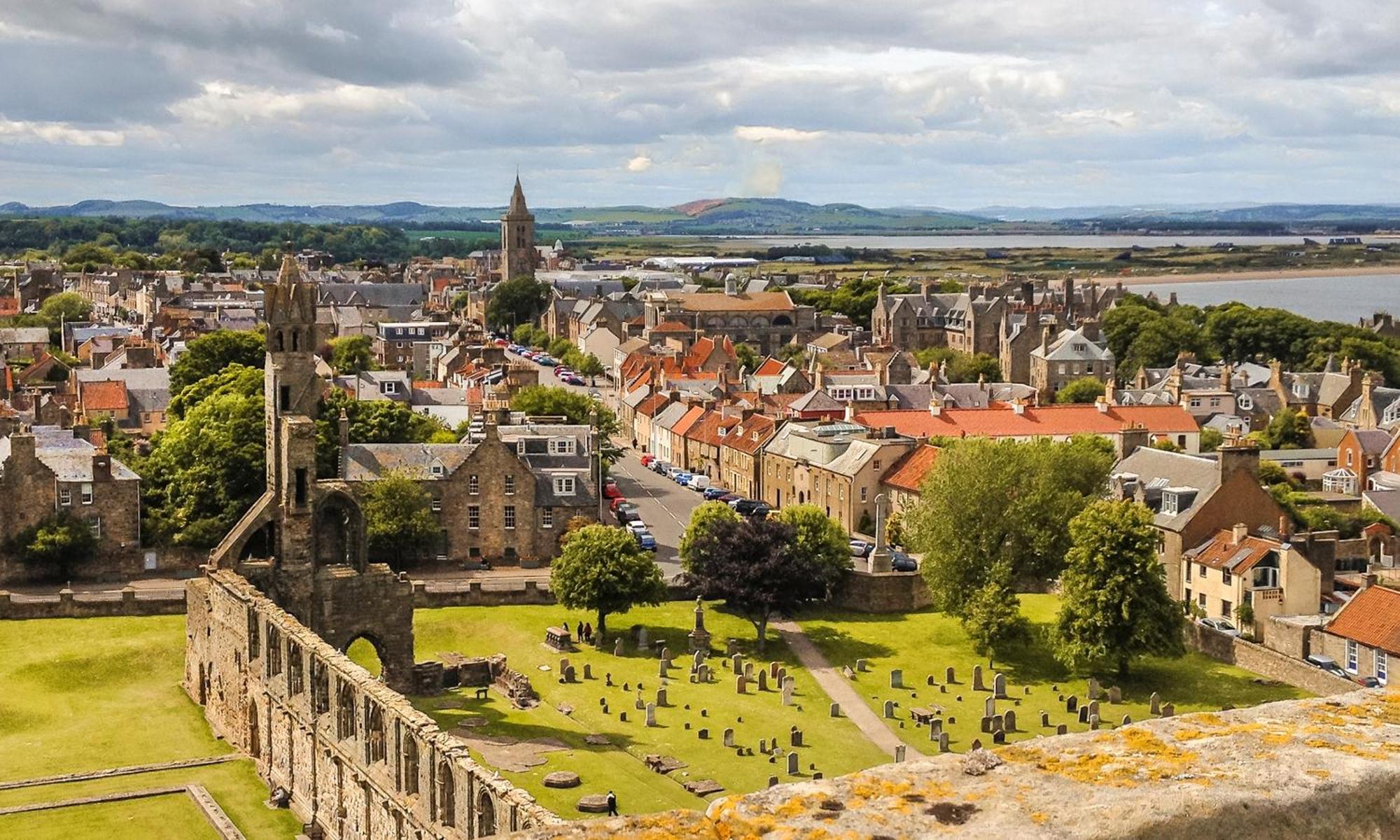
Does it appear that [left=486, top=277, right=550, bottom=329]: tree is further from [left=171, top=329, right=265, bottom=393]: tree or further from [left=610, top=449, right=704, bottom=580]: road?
[left=171, top=329, right=265, bottom=393]: tree

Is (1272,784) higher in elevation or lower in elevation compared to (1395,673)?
higher

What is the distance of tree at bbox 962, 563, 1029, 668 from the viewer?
4997 cm

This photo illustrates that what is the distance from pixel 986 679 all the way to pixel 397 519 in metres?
24.4

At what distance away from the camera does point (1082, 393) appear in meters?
104

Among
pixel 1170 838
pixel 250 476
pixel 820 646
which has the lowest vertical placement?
pixel 820 646

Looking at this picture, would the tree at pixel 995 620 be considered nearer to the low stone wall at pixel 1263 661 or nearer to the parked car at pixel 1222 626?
the low stone wall at pixel 1263 661

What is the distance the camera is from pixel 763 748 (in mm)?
39750

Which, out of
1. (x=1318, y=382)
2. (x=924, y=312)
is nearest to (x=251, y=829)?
(x=1318, y=382)

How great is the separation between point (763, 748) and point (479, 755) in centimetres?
758

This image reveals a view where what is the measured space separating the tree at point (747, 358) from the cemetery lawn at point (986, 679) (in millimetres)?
65160

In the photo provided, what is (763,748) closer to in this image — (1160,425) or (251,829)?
(251,829)

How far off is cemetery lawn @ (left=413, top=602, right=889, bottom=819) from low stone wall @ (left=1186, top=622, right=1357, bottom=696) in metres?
14.2

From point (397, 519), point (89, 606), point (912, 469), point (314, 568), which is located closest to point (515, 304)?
point (912, 469)

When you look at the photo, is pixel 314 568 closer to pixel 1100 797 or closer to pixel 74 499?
pixel 74 499
